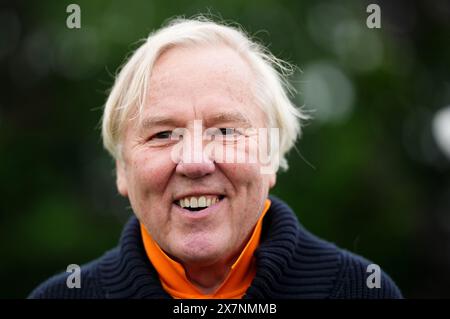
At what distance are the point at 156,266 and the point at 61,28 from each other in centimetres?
671

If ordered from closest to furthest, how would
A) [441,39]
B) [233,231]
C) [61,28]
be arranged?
1. [233,231]
2. [61,28]
3. [441,39]

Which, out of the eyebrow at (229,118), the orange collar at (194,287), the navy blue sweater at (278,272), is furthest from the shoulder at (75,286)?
the eyebrow at (229,118)

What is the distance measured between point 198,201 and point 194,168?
0.17 m

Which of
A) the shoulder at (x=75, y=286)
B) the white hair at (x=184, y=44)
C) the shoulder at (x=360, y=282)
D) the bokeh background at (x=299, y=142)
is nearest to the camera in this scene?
the white hair at (x=184, y=44)

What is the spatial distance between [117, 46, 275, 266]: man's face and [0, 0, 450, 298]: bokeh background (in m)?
5.21

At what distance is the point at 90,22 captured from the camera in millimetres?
8953

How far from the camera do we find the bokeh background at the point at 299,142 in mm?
8703

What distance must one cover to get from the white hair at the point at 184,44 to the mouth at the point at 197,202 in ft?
1.61

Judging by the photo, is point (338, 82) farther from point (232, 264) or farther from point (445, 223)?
point (232, 264)

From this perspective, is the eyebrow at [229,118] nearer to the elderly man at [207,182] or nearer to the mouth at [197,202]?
the elderly man at [207,182]

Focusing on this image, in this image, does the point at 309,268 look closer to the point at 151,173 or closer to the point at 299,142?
the point at 151,173

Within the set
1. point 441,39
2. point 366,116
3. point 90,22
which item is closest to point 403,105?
point 366,116

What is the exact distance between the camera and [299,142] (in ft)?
28.0

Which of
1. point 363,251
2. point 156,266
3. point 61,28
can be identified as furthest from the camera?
point 61,28
